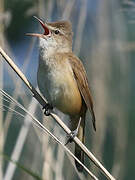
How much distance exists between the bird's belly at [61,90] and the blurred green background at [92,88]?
0.14m

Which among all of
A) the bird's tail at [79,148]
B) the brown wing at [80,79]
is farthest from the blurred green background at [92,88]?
the brown wing at [80,79]

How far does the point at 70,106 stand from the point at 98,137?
0.59 m

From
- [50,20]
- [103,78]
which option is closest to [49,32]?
[50,20]

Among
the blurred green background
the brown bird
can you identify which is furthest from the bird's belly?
the blurred green background

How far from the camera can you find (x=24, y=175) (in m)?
3.84

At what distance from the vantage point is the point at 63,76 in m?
3.34

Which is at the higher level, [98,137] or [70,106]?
[70,106]

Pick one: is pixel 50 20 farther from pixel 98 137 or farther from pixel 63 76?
pixel 98 137

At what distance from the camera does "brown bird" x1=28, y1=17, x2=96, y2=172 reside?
131 inches

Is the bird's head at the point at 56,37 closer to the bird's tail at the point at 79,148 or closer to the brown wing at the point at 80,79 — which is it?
the brown wing at the point at 80,79

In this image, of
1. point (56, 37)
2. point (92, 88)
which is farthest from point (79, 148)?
point (92, 88)

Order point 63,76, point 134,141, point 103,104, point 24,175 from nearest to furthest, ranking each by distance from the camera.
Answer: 1. point 63,76
2. point 24,175
3. point 103,104
4. point 134,141

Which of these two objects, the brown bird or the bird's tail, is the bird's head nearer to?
the brown bird

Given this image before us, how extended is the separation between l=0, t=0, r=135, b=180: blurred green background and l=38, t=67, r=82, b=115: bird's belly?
14 centimetres
